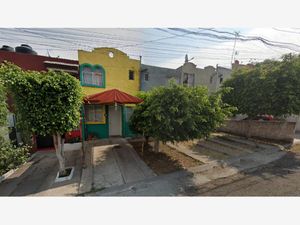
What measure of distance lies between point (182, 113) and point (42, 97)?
447 cm

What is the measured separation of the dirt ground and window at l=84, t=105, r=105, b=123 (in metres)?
3.41

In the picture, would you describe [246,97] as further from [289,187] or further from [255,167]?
[289,187]

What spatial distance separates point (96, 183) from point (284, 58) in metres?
10.6

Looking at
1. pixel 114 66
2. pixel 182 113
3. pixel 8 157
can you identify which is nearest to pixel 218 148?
pixel 182 113

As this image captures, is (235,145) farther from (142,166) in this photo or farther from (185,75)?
(185,75)

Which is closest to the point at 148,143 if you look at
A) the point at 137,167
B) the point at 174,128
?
the point at 137,167

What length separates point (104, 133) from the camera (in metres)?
9.20

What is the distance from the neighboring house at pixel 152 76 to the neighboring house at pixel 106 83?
599 mm

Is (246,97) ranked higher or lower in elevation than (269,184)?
higher

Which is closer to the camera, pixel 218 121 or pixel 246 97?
pixel 218 121

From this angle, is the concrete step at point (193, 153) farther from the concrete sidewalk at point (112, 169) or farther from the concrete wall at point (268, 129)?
the concrete wall at point (268, 129)

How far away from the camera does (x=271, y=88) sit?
283 inches

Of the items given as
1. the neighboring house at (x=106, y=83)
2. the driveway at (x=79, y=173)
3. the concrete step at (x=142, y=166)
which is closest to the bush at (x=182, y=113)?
the concrete step at (x=142, y=166)

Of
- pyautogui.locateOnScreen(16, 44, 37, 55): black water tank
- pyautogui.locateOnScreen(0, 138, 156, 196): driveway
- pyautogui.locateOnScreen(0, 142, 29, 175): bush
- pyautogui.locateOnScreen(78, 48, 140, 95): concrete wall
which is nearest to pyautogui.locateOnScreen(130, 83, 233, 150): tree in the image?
pyautogui.locateOnScreen(0, 138, 156, 196): driveway
